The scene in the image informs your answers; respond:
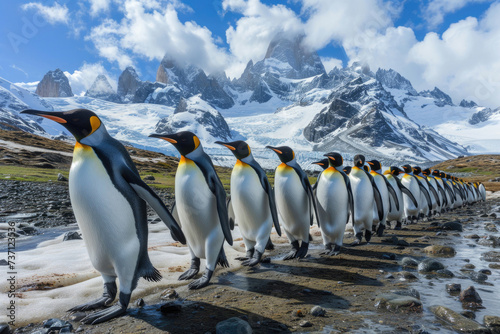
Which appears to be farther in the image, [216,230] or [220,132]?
[220,132]

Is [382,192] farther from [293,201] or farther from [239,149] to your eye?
[239,149]

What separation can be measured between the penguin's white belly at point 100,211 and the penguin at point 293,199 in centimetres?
250

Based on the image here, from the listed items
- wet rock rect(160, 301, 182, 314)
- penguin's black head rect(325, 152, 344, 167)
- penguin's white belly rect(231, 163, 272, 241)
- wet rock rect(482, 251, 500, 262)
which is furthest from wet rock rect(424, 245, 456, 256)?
wet rock rect(160, 301, 182, 314)

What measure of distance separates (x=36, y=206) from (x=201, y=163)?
9.31 m

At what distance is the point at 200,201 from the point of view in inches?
132

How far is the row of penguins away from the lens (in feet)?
8.18

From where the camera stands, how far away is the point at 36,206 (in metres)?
10.2

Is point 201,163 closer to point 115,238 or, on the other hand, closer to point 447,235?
point 115,238

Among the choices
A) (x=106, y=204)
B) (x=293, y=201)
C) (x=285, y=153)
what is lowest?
(x=293, y=201)

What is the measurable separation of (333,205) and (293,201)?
771 millimetres

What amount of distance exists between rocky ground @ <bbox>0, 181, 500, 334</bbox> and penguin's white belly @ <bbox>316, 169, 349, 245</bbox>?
1.25 ft

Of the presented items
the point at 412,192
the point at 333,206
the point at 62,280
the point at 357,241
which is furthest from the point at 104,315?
the point at 412,192

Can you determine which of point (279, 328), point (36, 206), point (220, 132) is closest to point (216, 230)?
point (279, 328)

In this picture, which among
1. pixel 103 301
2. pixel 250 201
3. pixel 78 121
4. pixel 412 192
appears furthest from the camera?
pixel 412 192
